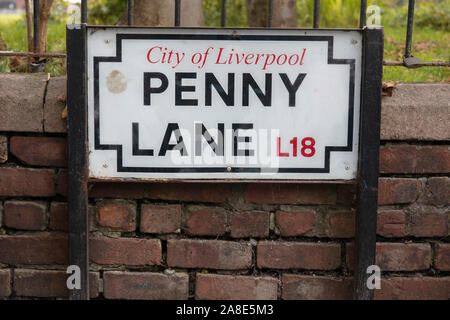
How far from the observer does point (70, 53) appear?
1771mm

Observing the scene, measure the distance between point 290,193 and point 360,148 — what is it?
0.92 ft

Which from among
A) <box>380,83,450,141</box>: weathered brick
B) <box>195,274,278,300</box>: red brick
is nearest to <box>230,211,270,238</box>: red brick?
<box>195,274,278,300</box>: red brick

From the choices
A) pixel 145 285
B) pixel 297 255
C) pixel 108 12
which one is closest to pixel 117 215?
pixel 145 285

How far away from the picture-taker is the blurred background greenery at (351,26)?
2.72 meters

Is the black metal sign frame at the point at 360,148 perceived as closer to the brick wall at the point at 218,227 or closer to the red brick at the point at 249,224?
the brick wall at the point at 218,227

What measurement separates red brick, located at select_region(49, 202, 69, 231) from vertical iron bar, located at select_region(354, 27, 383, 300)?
983 mm

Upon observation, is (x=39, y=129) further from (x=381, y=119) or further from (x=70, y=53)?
(x=381, y=119)

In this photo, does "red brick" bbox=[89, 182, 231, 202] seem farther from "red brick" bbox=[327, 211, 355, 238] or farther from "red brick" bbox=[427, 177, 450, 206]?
"red brick" bbox=[427, 177, 450, 206]

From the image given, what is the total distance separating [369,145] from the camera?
1.79m

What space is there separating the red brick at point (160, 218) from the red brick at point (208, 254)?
0.05 meters

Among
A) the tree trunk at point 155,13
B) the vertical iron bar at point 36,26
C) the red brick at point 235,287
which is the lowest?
the red brick at point 235,287

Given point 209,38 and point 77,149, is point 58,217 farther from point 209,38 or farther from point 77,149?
point 209,38

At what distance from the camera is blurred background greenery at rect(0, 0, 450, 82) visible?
272cm

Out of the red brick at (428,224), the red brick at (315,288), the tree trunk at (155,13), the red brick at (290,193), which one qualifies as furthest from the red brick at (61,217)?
the tree trunk at (155,13)
